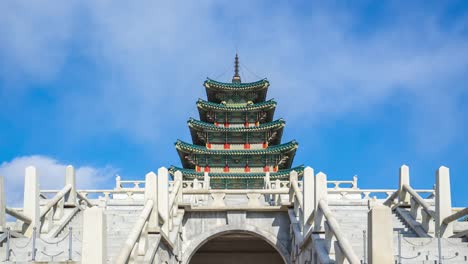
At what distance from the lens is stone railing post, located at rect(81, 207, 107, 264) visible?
8992 mm

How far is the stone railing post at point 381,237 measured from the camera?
8.78 m

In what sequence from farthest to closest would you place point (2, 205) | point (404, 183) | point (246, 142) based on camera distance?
point (246, 142) < point (404, 183) < point (2, 205)

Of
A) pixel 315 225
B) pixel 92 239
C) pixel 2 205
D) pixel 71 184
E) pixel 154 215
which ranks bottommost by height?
pixel 92 239

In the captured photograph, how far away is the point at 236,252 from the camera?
25.6 m

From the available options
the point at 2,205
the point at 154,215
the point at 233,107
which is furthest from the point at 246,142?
the point at 2,205

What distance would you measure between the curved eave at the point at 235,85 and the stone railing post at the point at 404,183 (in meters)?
24.4

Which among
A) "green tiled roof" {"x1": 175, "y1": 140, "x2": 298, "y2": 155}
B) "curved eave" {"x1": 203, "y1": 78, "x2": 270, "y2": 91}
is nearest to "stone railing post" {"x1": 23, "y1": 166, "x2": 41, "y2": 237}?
"green tiled roof" {"x1": 175, "y1": 140, "x2": 298, "y2": 155}

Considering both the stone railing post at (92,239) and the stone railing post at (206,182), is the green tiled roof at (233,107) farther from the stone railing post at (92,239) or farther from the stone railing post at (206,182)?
the stone railing post at (92,239)

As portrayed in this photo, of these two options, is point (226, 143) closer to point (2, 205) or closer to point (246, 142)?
point (246, 142)

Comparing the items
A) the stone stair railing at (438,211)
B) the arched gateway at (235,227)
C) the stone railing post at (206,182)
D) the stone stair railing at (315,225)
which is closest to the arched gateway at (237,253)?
the stone railing post at (206,182)

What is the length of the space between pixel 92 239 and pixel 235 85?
3169 centimetres

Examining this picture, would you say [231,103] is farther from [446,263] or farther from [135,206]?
[446,263]

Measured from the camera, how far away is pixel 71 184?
16016 mm

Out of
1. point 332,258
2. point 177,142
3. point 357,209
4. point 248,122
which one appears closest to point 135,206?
point 357,209
